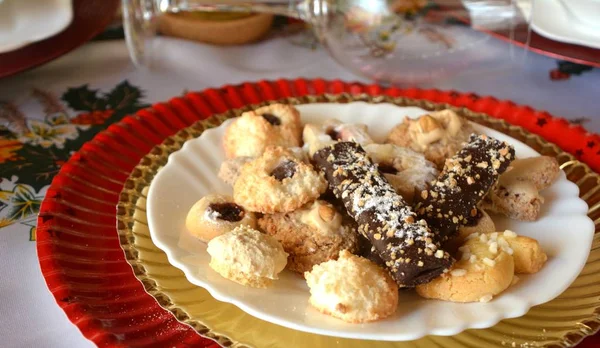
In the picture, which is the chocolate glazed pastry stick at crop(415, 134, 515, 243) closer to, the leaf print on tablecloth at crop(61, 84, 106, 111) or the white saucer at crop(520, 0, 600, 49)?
the white saucer at crop(520, 0, 600, 49)

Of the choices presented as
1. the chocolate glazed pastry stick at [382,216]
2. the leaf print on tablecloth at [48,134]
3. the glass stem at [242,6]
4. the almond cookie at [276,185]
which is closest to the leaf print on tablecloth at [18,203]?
the leaf print on tablecloth at [48,134]

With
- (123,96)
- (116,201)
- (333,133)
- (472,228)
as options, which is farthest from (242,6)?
(472,228)

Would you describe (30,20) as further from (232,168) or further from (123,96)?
(232,168)

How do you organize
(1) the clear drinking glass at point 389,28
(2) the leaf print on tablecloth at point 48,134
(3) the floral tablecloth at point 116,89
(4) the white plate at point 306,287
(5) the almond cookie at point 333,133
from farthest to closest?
(1) the clear drinking glass at point 389,28, (2) the leaf print on tablecloth at point 48,134, (3) the floral tablecloth at point 116,89, (5) the almond cookie at point 333,133, (4) the white plate at point 306,287

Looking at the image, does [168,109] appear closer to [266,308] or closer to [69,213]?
[69,213]

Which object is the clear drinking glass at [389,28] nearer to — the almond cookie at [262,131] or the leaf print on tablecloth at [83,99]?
the leaf print on tablecloth at [83,99]

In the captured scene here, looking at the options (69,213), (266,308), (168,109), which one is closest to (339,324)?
(266,308)
